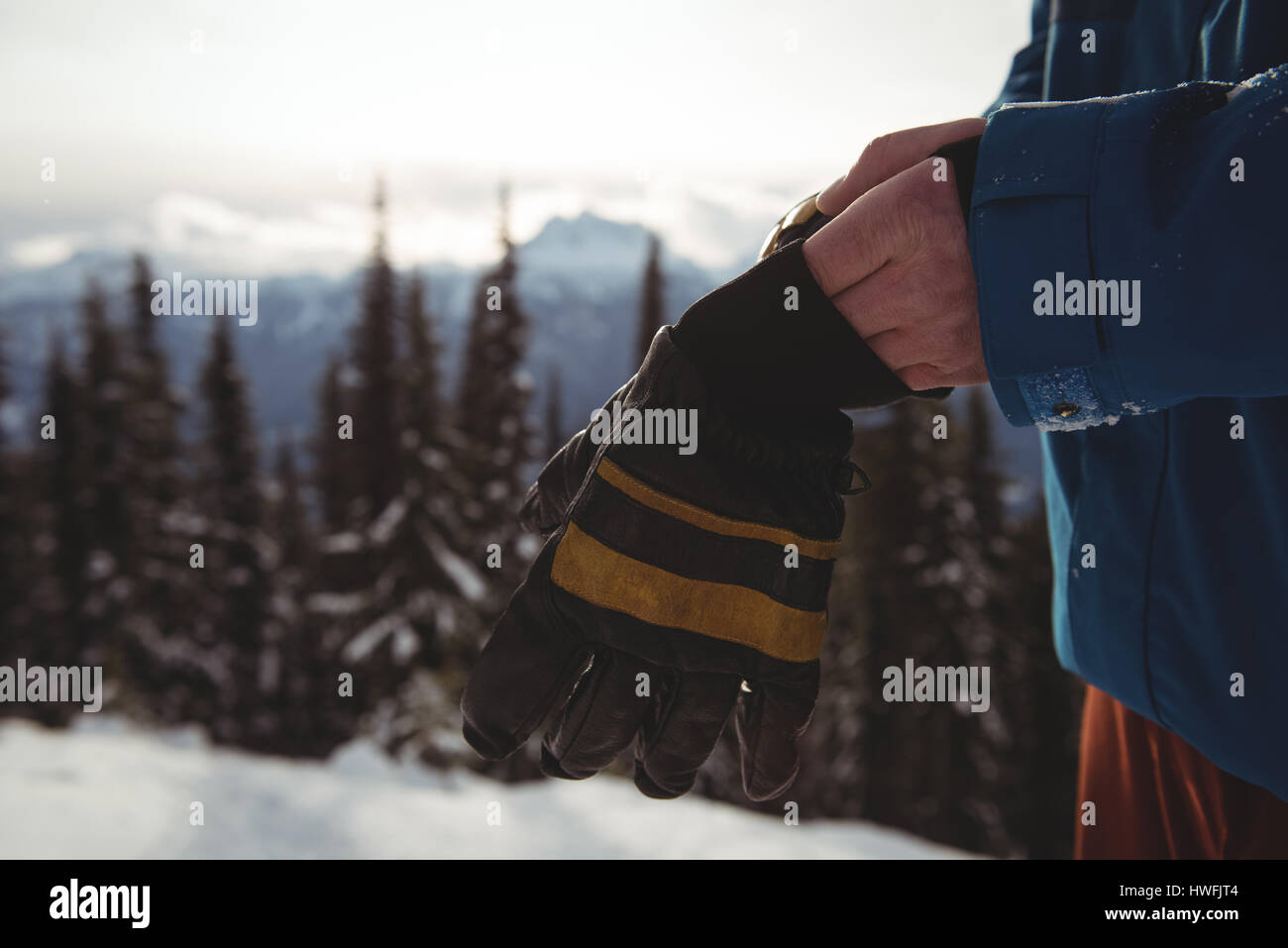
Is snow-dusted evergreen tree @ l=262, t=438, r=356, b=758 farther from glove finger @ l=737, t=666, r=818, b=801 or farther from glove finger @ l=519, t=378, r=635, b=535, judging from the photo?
glove finger @ l=737, t=666, r=818, b=801

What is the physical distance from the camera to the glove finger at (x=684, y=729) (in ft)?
4.99

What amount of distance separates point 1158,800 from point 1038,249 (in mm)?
1505

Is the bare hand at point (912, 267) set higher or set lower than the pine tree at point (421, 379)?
lower

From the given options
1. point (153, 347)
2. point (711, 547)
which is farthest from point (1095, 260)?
point (153, 347)

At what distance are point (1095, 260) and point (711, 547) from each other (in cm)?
81

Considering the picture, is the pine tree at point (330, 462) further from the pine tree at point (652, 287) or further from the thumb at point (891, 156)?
the thumb at point (891, 156)

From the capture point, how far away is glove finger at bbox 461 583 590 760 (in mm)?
1521

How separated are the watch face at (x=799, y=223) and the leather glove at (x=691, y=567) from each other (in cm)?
29

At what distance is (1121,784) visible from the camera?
1906 mm

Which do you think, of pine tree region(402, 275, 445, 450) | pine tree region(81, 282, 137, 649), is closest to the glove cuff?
pine tree region(402, 275, 445, 450)

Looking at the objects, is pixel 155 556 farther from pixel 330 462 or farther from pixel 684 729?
pixel 684 729

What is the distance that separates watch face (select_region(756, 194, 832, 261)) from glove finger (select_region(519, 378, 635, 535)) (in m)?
0.51

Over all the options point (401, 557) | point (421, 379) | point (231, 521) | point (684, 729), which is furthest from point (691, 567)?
point (231, 521)

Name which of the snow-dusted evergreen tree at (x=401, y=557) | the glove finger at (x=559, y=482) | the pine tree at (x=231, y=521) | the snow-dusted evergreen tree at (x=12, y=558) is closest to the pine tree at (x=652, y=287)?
the snow-dusted evergreen tree at (x=401, y=557)
